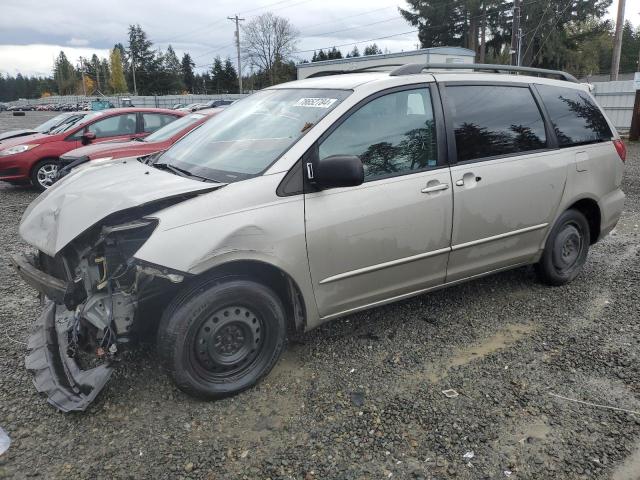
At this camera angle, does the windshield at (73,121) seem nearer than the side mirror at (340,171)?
No

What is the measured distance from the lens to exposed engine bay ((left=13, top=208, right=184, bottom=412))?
2674mm

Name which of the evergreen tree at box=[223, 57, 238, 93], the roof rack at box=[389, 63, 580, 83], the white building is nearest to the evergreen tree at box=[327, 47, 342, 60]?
the evergreen tree at box=[223, 57, 238, 93]

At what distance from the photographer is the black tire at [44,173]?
972 cm

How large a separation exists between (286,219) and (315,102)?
92 centimetres

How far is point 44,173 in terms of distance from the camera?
32.1 ft

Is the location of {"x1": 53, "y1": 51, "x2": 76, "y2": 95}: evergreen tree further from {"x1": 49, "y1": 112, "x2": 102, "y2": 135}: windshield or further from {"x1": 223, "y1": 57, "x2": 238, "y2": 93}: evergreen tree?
{"x1": 49, "y1": 112, "x2": 102, "y2": 135}: windshield

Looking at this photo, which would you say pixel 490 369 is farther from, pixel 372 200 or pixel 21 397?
pixel 21 397

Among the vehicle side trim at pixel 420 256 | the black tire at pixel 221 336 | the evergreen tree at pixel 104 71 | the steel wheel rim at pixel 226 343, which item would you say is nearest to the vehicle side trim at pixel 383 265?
the vehicle side trim at pixel 420 256

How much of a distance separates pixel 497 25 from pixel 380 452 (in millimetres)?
48273

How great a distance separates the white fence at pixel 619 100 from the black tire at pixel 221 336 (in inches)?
696

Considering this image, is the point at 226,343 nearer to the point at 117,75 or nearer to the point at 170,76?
the point at 170,76

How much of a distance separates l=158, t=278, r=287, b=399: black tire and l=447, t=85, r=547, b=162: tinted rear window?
178 cm

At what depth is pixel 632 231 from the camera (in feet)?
20.9

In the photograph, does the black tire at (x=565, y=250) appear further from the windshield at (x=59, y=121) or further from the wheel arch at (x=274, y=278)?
the windshield at (x=59, y=121)
